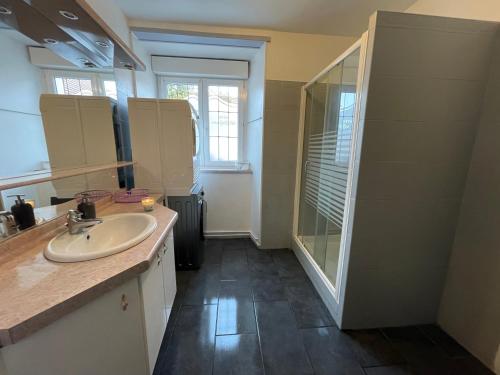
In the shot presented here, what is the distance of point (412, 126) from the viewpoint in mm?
1269

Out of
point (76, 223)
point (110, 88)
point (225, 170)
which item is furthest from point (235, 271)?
point (110, 88)

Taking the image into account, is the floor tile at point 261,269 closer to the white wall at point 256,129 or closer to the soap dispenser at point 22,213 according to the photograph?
the white wall at point 256,129

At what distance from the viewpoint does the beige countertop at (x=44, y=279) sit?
→ 626 mm

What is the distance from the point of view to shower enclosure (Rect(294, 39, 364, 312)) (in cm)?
154

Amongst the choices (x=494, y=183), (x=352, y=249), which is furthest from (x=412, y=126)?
(x=352, y=249)

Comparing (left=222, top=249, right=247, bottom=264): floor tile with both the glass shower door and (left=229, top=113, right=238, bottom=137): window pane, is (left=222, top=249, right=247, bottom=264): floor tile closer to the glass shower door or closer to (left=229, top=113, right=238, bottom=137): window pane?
the glass shower door

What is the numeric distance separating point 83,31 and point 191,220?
1.53m

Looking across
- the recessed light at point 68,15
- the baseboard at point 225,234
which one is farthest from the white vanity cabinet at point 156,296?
the baseboard at point 225,234

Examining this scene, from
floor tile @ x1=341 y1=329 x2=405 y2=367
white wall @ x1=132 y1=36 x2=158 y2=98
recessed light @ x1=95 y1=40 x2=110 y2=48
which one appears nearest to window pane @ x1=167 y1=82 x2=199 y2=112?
white wall @ x1=132 y1=36 x2=158 y2=98

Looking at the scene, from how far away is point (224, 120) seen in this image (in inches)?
114

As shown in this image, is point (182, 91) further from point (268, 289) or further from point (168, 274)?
point (268, 289)

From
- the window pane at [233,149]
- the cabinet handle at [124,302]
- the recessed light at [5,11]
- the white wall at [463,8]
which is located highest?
the white wall at [463,8]

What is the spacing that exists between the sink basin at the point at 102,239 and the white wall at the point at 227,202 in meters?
1.45

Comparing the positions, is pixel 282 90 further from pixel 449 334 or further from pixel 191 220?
pixel 449 334
